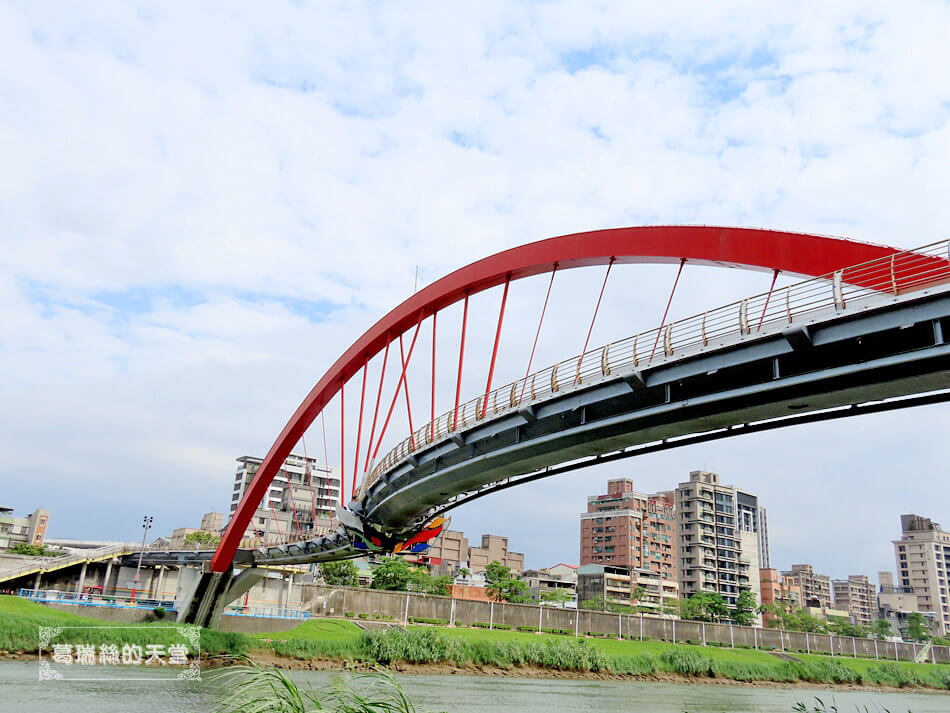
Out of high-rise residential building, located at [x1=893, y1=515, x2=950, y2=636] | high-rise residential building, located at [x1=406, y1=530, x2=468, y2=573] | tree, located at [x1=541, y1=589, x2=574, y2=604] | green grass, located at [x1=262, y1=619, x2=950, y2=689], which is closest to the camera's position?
green grass, located at [x1=262, y1=619, x2=950, y2=689]

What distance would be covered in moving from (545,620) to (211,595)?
26034 millimetres

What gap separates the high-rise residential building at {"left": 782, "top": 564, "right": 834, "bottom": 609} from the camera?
144875mm

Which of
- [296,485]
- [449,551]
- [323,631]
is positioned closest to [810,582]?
[449,551]

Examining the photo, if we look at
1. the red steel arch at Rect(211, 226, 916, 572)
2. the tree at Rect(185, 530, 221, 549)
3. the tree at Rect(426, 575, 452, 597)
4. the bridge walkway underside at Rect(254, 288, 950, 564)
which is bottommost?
the tree at Rect(426, 575, 452, 597)

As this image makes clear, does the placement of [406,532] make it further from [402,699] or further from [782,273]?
[402,699]

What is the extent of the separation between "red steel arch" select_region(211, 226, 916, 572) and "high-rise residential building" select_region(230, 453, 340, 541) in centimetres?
5214

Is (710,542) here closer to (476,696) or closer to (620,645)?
(620,645)

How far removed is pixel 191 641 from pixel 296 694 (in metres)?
31.7

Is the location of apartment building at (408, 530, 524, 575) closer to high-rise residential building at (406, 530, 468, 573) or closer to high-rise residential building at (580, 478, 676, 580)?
high-rise residential building at (406, 530, 468, 573)

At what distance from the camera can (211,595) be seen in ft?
124

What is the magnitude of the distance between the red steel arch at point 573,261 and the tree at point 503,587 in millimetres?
33787

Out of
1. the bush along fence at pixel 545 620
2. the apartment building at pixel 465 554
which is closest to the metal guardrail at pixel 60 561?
the bush along fence at pixel 545 620

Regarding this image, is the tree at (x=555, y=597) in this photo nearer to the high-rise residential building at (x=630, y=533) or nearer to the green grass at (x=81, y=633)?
the high-rise residential building at (x=630, y=533)

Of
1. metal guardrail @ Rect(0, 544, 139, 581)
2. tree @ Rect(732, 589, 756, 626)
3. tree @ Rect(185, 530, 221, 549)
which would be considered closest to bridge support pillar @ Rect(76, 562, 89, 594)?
metal guardrail @ Rect(0, 544, 139, 581)
